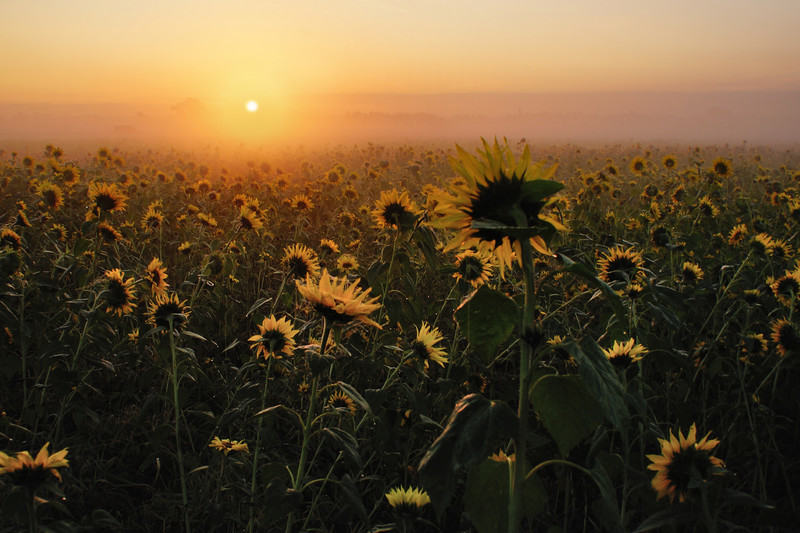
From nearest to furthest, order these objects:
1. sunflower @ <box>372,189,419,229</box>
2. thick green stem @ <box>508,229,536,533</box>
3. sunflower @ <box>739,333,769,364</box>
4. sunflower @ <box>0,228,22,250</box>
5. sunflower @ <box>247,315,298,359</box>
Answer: thick green stem @ <box>508,229,536,533</box> < sunflower @ <box>247,315,298,359</box> < sunflower @ <box>739,333,769,364</box> < sunflower @ <box>372,189,419,229</box> < sunflower @ <box>0,228,22,250</box>

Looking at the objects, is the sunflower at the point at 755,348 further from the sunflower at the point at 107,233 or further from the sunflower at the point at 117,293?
the sunflower at the point at 107,233

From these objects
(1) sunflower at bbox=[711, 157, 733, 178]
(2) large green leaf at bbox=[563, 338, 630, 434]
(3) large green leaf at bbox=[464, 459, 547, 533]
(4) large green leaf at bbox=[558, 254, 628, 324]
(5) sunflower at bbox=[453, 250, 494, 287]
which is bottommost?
(3) large green leaf at bbox=[464, 459, 547, 533]

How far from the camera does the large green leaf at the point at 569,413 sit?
775mm

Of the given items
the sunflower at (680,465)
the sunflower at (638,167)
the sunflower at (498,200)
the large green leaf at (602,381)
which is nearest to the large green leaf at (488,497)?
the large green leaf at (602,381)

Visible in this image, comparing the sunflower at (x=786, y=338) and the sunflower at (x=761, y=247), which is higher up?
the sunflower at (x=761, y=247)

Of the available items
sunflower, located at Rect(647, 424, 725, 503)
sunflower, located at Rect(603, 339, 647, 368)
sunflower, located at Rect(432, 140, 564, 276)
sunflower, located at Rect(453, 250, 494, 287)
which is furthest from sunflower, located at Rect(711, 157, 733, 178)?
sunflower, located at Rect(432, 140, 564, 276)

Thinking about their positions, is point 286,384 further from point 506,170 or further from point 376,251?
point 376,251

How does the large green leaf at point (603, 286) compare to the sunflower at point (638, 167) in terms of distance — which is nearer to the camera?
the large green leaf at point (603, 286)

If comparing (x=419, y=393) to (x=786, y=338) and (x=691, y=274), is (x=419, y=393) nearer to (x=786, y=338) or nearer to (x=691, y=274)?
(x=786, y=338)

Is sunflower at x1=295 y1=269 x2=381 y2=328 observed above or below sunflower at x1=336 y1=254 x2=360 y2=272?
above

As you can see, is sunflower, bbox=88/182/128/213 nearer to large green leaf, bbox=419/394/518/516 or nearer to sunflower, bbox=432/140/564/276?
sunflower, bbox=432/140/564/276

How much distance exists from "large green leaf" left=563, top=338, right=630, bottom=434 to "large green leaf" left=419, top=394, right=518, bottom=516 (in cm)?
14

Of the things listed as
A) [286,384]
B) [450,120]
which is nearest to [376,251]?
[286,384]

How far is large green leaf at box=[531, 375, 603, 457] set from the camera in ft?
2.54
